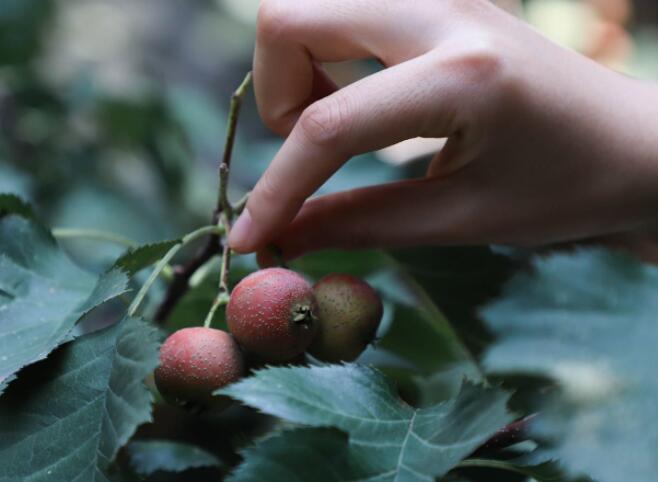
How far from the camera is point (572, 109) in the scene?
74 cm

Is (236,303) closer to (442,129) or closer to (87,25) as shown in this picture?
(442,129)

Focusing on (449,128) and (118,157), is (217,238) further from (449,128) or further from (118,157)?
(118,157)

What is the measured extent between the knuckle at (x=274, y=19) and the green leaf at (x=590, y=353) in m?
0.31

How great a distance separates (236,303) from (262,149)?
0.73 m

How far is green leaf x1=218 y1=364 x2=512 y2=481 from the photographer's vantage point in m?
0.57

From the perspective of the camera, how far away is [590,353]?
0.54m

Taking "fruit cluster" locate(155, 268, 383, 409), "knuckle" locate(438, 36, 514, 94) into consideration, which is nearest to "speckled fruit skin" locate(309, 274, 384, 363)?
"fruit cluster" locate(155, 268, 383, 409)

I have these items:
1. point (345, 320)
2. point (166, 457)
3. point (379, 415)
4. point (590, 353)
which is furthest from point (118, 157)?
point (590, 353)

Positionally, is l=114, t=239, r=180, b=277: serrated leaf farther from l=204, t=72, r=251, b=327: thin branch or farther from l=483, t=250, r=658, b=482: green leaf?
l=483, t=250, r=658, b=482: green leaf

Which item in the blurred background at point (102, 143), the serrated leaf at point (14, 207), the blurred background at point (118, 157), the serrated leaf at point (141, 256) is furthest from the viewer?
the blurred background at point (102, 143)

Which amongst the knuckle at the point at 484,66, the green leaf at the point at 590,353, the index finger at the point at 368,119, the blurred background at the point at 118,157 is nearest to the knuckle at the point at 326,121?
the index finger at the point at 368,119

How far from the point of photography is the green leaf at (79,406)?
594 millimetres

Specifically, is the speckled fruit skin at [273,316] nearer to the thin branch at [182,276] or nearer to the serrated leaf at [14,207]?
the thin branch at [182,276]

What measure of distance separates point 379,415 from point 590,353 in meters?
0.17
